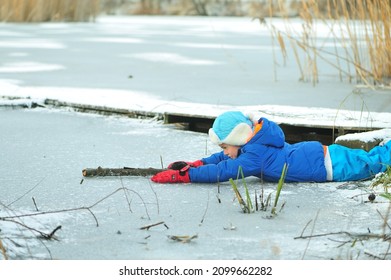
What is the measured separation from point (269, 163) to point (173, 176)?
319mm

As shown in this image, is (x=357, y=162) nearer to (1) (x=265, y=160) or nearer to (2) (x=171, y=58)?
(1) (x=265, y=160)

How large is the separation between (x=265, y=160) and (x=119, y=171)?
0.47 metres

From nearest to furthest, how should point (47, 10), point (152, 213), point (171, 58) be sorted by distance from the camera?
point (152, 213) < point (171, 58) < point (47, 10)

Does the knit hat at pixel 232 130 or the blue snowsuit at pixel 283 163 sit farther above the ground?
the knit hat at pixel 232 130

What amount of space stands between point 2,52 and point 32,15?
3.74m

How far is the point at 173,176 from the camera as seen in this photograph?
260 centimetres

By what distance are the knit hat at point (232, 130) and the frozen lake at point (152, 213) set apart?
0.15 m

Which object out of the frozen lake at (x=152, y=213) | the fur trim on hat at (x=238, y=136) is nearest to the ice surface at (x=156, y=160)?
the frozen lake at (x=152, y=213)

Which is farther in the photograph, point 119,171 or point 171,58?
point 171,58

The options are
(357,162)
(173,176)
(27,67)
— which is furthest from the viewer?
(27,67)

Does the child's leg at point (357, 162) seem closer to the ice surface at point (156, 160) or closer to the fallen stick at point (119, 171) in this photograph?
the ice surface at point (156, 160)

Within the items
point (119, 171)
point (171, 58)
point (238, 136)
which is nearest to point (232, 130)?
point (238, 136)

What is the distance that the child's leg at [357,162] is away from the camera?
8.81ft

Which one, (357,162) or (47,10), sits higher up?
(47,10)
